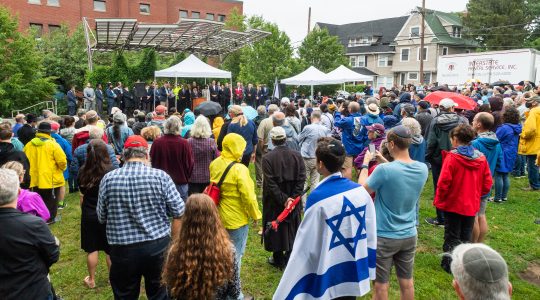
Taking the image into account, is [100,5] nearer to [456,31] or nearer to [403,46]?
[403,46]

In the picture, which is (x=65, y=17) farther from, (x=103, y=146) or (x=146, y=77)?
(x=103, y=146)

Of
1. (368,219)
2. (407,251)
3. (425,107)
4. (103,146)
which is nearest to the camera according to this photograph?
(368,219)

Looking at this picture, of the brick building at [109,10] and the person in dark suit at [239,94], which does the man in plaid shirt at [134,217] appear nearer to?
the person in dark suit at [239,94]

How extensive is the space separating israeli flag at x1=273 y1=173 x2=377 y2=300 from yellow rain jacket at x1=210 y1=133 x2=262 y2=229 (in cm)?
130

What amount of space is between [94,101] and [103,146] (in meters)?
16.3

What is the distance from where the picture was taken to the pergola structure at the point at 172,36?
1784cm

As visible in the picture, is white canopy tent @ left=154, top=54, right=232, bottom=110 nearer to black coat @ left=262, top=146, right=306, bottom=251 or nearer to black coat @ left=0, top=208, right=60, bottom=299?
black coat @ left=262, top=146, right=306, bottom=251

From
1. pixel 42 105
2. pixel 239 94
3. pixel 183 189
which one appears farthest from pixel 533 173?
pixel 42 105

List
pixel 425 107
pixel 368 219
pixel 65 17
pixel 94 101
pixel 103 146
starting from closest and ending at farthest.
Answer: pixel 368 219
pixel 103 146
pixel 425 107
pixel 94 101
pixel 65 17

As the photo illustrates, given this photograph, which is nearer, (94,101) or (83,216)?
(83,216)

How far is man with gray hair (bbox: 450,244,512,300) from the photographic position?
1.75 metres

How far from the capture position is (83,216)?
170 inches

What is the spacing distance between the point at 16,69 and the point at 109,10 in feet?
84.2

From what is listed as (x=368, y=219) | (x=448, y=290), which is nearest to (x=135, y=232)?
(x=368, y=219)
